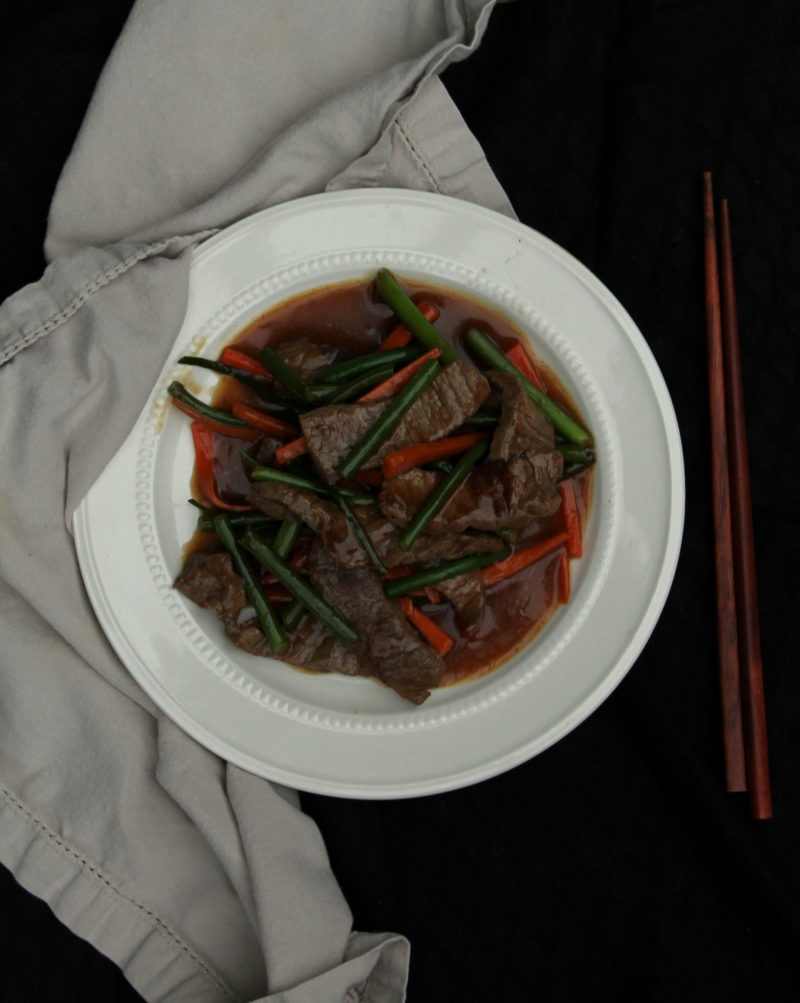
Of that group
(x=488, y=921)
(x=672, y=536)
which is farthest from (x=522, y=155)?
(x=488, y=921)

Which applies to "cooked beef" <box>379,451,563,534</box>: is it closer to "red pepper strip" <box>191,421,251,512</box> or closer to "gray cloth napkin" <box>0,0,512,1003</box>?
"red pepper strip" <box>191,421,251,512</box>

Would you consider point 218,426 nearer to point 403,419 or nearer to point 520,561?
point 403,419

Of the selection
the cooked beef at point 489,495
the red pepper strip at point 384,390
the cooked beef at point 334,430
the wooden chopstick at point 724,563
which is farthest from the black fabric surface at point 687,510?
the cooked beef at point 334,430

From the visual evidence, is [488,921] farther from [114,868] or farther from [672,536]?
[672,536]

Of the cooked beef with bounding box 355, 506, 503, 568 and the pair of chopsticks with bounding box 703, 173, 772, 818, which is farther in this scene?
the pair of chopsticks with bounding box 703, 173, 772, 818

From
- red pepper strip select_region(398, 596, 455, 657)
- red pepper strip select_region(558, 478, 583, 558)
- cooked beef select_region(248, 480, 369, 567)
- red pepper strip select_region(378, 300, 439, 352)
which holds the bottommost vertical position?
red pepper strip select_region(398, 596, 455, 657)

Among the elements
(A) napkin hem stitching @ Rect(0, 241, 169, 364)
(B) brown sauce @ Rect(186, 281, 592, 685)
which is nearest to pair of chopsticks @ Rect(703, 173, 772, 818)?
(B) brown sauce @ Rect(186, 281, 592, 685)
